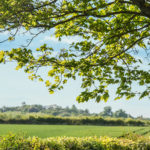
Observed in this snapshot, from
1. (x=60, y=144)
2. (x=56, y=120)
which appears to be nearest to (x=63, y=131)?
(x=56, y=120)

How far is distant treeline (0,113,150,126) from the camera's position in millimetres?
49234

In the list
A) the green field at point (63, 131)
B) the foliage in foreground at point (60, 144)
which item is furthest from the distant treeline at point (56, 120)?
the foliage in foreground at point (60, 144)

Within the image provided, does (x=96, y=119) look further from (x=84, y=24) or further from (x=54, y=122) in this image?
(x=84, y=24)

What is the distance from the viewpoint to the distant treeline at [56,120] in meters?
49.2

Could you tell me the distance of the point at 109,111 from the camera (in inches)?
6644

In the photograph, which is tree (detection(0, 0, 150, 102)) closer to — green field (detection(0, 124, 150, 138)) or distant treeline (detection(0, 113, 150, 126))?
green field (detection(0, 124, 150, 138))

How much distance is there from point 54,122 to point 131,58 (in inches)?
1710

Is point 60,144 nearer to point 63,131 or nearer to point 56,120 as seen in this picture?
point 63,131

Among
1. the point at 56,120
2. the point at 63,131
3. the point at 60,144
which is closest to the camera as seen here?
the point at 60,144

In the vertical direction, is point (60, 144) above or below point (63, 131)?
above

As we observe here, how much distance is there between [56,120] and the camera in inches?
2104

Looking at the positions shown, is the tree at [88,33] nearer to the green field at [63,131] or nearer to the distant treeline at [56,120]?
the green field at [63,131]

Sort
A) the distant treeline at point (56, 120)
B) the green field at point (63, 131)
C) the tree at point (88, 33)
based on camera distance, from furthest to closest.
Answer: the distant treeline at point (56, 120) → the green field at point (63, 131) → the tree at point (88, 33)

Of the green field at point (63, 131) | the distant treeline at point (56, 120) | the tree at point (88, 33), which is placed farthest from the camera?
the distant treeline at point (56, 120)
